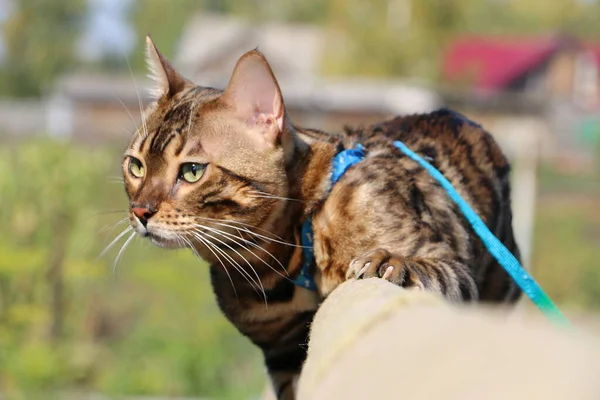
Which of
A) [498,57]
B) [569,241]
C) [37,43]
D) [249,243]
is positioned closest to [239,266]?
[249,243]

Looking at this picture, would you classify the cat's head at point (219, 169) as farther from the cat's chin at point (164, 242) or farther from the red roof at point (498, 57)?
the red roof at point (498, 57)

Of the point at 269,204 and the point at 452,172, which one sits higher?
the point at 452,172

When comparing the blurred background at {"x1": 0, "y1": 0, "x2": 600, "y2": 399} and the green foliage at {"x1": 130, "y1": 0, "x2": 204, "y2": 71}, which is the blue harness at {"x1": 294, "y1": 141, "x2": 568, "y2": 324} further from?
the green foliage at {"x1": 130, "y1": 0, "x2": 204, "y2": 71}

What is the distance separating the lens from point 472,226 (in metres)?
1.69

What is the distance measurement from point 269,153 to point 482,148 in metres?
0.67

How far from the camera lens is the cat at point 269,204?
5.11 ft

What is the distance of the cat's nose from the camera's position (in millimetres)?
1593

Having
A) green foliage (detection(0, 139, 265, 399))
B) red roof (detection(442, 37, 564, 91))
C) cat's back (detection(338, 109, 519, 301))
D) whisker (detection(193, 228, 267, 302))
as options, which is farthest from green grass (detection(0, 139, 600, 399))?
red roof (detection(442, 37, 564, 91))

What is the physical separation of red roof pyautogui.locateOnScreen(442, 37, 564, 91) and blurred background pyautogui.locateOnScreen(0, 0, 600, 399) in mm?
68

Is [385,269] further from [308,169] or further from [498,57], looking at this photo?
[498,57]

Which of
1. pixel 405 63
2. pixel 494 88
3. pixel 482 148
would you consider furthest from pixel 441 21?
pixel 482 148

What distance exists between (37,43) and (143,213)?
2677 centimetres

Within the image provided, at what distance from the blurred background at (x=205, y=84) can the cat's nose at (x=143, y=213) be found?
1.15ft


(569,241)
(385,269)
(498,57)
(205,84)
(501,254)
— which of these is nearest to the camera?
(385,269)
